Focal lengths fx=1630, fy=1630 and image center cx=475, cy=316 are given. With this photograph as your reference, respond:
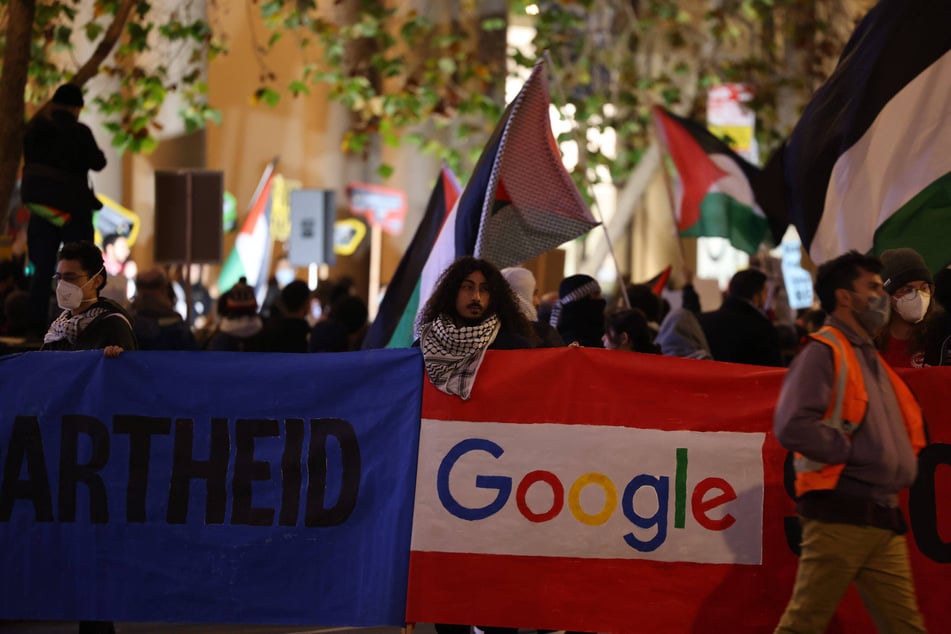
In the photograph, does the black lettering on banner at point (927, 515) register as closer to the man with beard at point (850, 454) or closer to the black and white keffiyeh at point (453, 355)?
the man with beard at point (850, 454)

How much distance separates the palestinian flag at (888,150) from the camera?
10.2 meters

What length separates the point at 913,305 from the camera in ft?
27.8

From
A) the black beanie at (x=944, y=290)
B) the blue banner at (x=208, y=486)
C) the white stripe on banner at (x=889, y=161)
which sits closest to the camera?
the blue banner at (x=208, y=486)

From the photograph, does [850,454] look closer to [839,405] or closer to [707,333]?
[839,405]

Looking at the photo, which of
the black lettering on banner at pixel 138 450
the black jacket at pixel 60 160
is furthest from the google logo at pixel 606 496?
the black jacket at pixel 60 160

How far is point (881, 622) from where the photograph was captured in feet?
21.3

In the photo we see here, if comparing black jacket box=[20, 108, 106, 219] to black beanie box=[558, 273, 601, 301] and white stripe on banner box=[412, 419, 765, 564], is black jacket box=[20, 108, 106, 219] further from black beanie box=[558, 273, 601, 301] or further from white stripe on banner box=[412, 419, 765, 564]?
white stripe on banner box=[412, 419, 765, 564]

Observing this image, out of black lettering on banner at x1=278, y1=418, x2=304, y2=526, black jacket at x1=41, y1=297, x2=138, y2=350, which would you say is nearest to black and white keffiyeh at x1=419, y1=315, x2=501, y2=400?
black lettering on banner at x1=278, y1=418, x2=304, y2=526

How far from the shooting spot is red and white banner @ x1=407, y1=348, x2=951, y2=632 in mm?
7879

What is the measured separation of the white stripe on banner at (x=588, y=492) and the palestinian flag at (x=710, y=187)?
24.9ft

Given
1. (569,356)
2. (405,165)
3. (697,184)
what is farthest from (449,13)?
(569,356)

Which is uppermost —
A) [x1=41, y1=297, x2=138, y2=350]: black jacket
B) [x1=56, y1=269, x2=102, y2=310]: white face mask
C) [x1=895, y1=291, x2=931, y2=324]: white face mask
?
[x1=895, y1=291, x2=931, y2=324]: white face mask

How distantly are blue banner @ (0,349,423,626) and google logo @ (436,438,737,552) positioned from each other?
28cm

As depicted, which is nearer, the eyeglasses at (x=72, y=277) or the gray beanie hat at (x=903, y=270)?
the eyeglasses at (x=72, y=277)
